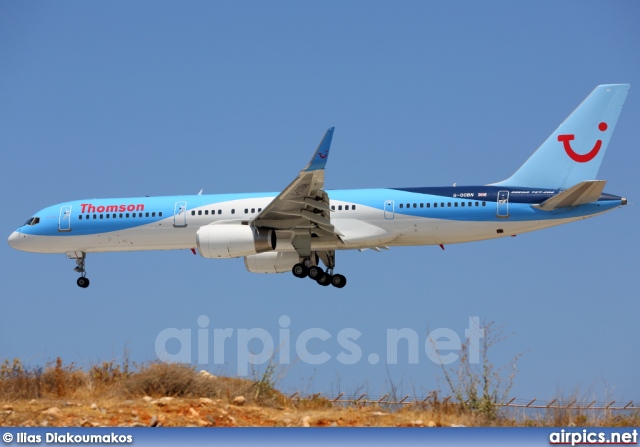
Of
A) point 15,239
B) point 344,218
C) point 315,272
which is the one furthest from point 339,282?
point 15,239

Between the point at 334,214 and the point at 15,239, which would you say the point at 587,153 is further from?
the point at 15,239

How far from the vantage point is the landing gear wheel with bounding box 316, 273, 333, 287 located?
34.0 meters

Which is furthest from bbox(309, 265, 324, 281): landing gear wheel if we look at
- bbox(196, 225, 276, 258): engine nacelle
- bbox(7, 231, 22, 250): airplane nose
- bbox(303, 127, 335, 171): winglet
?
bbox(7, 231, 22, 250): airplane nose

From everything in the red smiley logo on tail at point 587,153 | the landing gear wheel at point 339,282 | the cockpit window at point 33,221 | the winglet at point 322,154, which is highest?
the red smiley logo on tail at point 587,153

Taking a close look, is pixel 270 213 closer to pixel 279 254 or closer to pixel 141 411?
pixel 279 254

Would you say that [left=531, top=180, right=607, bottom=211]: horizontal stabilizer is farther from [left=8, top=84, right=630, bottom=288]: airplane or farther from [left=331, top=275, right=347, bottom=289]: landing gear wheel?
[left=331, top=275, right=347, bottom=289]: landing gear wheel

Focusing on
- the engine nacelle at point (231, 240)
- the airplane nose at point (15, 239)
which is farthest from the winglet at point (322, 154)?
the airplane nose at point (15, 239)

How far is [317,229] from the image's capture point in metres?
32.9

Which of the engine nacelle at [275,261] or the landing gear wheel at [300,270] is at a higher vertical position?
the engine nacelle at [275,261]

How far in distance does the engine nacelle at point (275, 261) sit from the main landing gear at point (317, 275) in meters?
1.34

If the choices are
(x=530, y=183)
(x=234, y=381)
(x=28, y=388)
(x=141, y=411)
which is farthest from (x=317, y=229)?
(x=141, y=411)

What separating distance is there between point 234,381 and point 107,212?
53.5 feet

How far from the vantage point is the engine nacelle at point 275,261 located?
1384 inches

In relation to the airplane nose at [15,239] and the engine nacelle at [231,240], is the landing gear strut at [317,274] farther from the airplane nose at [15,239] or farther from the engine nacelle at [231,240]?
the airplane nose at [15,239]
